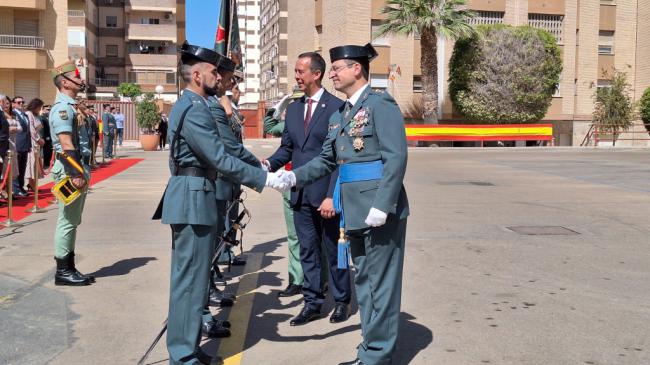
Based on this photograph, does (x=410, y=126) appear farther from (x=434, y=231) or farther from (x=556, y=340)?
(x=556, y=340)

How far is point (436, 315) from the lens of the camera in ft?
18.5

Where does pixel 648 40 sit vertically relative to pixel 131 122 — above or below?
above

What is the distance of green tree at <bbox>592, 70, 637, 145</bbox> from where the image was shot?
4069 centimetres

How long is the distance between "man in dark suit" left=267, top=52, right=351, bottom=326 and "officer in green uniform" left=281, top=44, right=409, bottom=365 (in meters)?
1.06

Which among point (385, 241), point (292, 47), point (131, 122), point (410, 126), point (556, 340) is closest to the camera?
point (385, 241)

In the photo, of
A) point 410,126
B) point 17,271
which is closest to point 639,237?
point 17,271

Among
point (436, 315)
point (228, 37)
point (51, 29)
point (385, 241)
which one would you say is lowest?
point (436, 315)

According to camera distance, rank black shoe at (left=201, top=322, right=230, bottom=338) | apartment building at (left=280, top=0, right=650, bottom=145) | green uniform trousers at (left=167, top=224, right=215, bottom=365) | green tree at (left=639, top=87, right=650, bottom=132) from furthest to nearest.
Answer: apartment building at (left=280, top=0, right=650, bottom=145) → green tree at (left=639, top=87, right=650, bottom=132) → black shoe at (left=201, top=322, right=230, bottom=338) → green uniform trousers at (left=167, top=224, right=215, bottom=365)

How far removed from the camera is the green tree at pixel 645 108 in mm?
41562

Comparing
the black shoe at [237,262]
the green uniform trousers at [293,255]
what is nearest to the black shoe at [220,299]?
the green uniform trousers at [293,255]

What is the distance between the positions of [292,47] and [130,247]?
1735 inches

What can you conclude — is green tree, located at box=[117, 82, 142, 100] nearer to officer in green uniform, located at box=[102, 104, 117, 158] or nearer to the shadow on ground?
officer in green uniform, located at box=[102, 104, 117, 158]

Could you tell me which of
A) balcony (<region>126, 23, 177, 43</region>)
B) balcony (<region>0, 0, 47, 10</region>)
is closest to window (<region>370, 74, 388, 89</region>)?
balcony (<region>0, 0, 47, 10</region>)

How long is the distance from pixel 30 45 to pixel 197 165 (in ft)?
133
